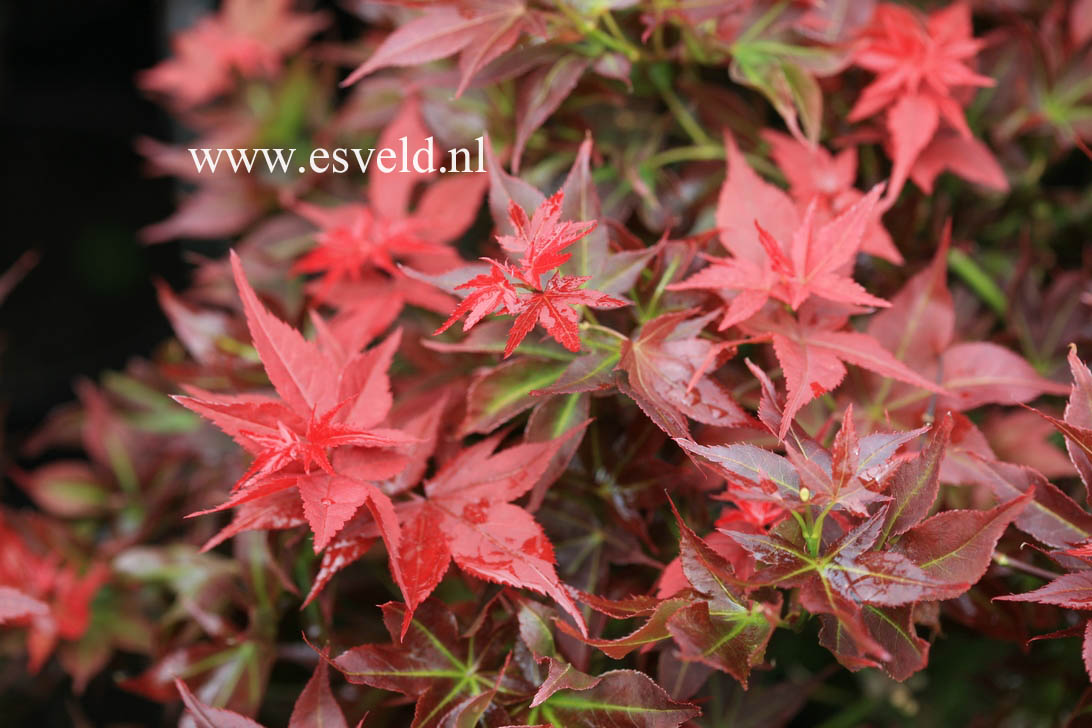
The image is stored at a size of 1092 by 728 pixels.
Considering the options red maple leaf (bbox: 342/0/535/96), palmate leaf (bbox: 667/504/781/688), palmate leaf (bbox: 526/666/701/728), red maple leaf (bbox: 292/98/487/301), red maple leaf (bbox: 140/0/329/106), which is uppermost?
red maple leaf (bbox: 342/0/535/96)

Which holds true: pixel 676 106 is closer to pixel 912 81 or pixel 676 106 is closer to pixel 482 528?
pixel 912 81

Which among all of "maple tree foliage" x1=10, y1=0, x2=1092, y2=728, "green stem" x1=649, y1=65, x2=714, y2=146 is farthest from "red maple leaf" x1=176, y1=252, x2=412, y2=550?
"green stem" x1=649, y1=65, x2=714, y2=146

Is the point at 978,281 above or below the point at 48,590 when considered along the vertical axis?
above

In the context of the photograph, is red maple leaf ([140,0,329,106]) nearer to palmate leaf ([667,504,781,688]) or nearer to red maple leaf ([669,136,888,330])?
red maple leaf ([669,136,888,330])

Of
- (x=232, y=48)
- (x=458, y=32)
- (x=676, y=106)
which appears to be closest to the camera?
(x=458, y=32)

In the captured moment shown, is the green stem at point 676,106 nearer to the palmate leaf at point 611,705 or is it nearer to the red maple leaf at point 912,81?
the red maple leaf at point 912,81

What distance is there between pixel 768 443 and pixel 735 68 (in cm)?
27

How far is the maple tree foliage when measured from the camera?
43 cm

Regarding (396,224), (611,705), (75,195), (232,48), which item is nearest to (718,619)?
(611,705)

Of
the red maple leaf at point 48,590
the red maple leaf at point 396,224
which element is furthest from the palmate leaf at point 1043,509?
the red maple leaf at point 48,590

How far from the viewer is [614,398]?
57cm

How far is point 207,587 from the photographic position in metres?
0.64

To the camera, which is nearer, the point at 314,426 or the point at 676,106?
the point at 314,426

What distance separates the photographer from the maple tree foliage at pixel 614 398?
1.42 ft
